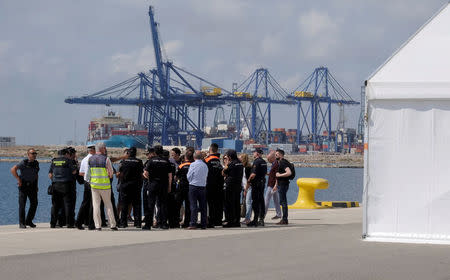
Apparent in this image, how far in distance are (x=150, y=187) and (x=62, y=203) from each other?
1.86m

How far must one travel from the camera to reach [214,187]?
14.4 m

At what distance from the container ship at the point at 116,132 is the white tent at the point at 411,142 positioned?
432 ft

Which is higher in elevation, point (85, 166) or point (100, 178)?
point (85, 166)

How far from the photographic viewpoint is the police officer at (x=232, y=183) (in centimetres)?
1425

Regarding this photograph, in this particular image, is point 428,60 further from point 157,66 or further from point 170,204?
point 157,66

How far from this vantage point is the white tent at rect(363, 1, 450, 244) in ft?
36.7

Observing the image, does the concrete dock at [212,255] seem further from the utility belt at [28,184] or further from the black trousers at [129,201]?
the utility belt at [28,184]

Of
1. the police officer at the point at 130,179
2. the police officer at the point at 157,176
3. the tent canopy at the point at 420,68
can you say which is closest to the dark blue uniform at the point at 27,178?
the police officer at the point at 130,179

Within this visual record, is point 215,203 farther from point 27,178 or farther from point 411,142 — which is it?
point 411,142

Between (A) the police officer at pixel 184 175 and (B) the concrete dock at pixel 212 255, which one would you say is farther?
(A) the police officer at pixel 184 175

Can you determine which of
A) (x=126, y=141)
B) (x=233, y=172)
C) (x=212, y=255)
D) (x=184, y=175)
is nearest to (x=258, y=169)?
(x=233, y=172)

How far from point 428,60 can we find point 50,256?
6.26 meters

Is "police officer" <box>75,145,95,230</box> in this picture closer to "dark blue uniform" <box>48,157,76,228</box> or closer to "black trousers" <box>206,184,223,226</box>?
"dark blue uniform" <box>48,157,76,228</box>

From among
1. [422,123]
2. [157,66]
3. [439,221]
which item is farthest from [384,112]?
[157,66]
